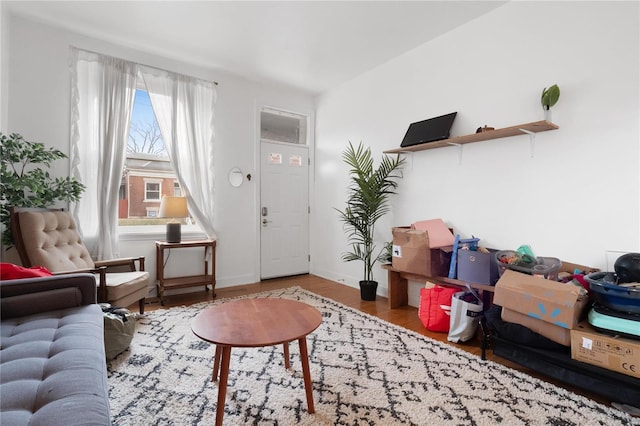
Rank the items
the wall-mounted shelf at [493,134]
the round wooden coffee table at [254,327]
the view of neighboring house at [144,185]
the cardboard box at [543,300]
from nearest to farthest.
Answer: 1. the round wooden coffee table at [254,327]
2. the cardboard box at [543,300]
3. the wall-mounted shelf at [493,134]
4. the view of neighboring house at [144,185]

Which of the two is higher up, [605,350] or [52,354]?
[52,354]

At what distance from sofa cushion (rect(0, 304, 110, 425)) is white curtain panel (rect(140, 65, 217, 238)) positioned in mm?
2443

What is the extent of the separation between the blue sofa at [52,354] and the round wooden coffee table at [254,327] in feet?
1.55

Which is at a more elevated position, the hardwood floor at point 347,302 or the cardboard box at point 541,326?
the cardboard box at point 541,326

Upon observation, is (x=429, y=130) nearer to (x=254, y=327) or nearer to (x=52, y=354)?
(x=254, y=327)

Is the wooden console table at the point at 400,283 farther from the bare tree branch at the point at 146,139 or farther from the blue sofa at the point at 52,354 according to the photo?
the bare tree branch at the point at 146,139


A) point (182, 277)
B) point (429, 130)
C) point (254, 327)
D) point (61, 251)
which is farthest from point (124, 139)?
point (429, 130)

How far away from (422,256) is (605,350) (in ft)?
→ 4.79

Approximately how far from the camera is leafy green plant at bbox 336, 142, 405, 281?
369cm

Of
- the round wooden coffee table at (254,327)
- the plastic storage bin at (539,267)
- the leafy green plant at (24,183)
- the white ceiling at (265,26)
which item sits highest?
the white ceiling at (265,26)

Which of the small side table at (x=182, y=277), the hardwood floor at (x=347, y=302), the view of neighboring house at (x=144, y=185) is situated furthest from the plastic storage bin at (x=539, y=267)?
the view of neighboring house at (x=144, y=185)

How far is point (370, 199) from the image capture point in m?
3.66

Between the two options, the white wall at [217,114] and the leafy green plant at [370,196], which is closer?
the white wall at [217,114]

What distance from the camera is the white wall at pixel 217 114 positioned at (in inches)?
123
